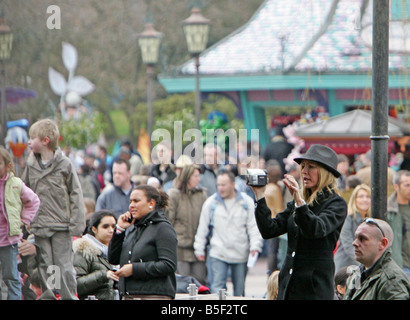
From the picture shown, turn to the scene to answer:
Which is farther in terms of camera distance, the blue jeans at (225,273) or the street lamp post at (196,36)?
the street lamp post at (196,36)

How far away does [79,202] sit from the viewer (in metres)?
6.88

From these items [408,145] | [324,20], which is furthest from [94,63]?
[408,145]

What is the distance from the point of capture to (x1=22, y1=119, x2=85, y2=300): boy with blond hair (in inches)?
268

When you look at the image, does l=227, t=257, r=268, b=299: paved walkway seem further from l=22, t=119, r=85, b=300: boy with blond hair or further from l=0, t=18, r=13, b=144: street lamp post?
l=0, t=18, r=13, b=144: street lamp post

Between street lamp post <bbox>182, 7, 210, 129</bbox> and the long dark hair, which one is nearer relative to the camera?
the long dark hair

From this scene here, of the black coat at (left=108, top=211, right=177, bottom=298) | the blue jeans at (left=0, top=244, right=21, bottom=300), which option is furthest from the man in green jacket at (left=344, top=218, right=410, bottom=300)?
the blue jeans at (left=0, top=244, right=21, bottom=300)

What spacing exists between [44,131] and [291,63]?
34.6 ft

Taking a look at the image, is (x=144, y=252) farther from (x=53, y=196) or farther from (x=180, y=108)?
(x=180, y=108)

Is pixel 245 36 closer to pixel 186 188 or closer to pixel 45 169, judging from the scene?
pixel 186 188

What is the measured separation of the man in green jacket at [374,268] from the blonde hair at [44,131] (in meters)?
2.71

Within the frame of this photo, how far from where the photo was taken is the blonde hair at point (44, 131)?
6.71 meters

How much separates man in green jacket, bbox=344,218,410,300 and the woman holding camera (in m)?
1.28

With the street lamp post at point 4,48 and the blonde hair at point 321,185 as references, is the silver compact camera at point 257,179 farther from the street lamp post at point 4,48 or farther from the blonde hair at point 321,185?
the street lamp post at point 4,48

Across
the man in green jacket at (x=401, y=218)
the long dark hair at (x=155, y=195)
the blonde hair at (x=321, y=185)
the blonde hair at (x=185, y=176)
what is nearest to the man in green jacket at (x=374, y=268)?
the blonde hair at (x=321, y=185)
